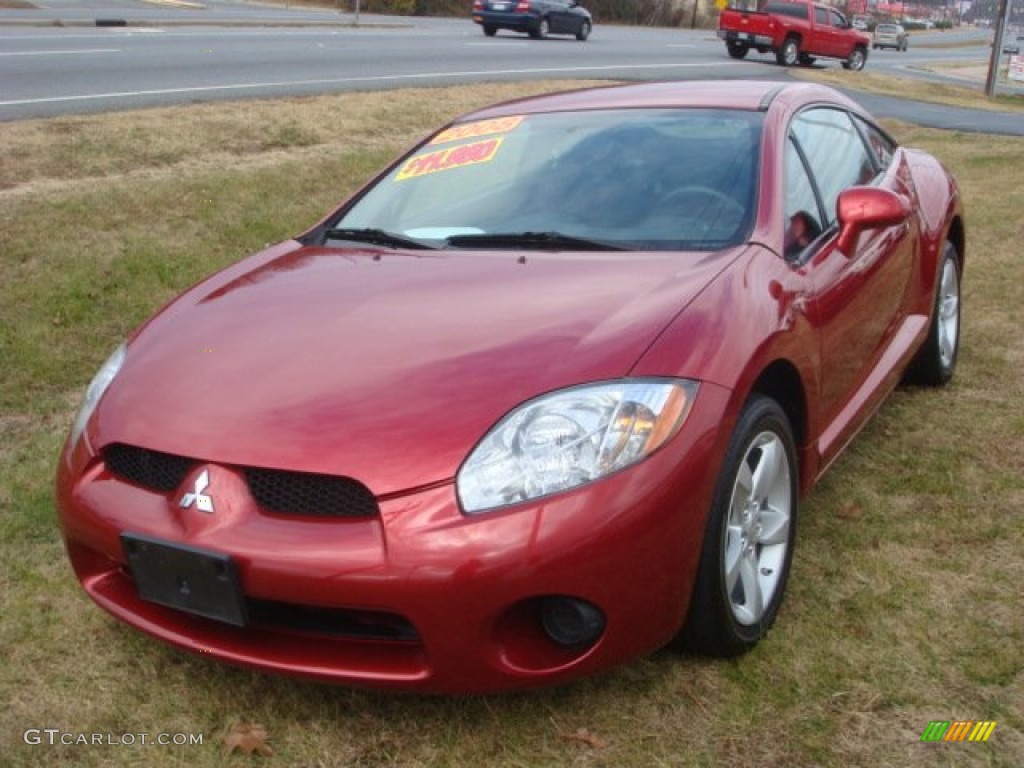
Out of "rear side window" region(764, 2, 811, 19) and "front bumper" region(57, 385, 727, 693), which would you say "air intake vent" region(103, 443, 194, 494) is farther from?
"rear side window" region(764, 2, 811, 19)

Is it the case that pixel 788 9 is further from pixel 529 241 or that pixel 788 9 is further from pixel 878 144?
pixel 529 241

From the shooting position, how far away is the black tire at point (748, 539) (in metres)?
2.80

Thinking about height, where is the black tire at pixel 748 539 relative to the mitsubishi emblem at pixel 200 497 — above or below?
below

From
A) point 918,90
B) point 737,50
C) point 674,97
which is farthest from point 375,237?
point 737,50

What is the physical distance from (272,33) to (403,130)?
13.2 meters

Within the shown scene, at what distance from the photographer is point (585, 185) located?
147 inches

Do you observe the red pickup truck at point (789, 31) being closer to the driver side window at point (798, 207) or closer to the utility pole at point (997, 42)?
the utility pole at point (997, 42)

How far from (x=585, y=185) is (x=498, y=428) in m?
1.37

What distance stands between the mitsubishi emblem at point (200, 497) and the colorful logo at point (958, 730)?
1718mm

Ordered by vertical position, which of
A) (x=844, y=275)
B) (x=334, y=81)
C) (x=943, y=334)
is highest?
(x=844, y=275)

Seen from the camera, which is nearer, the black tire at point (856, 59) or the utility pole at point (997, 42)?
→ the utility pole at point (997, 42)

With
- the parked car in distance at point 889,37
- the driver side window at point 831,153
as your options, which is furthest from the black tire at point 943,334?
the parked car in distance at point 889,37

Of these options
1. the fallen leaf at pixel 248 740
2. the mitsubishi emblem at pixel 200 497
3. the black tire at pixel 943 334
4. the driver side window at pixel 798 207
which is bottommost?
the fallen leaf at pixel 248 740

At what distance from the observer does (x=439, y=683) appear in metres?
2.59
